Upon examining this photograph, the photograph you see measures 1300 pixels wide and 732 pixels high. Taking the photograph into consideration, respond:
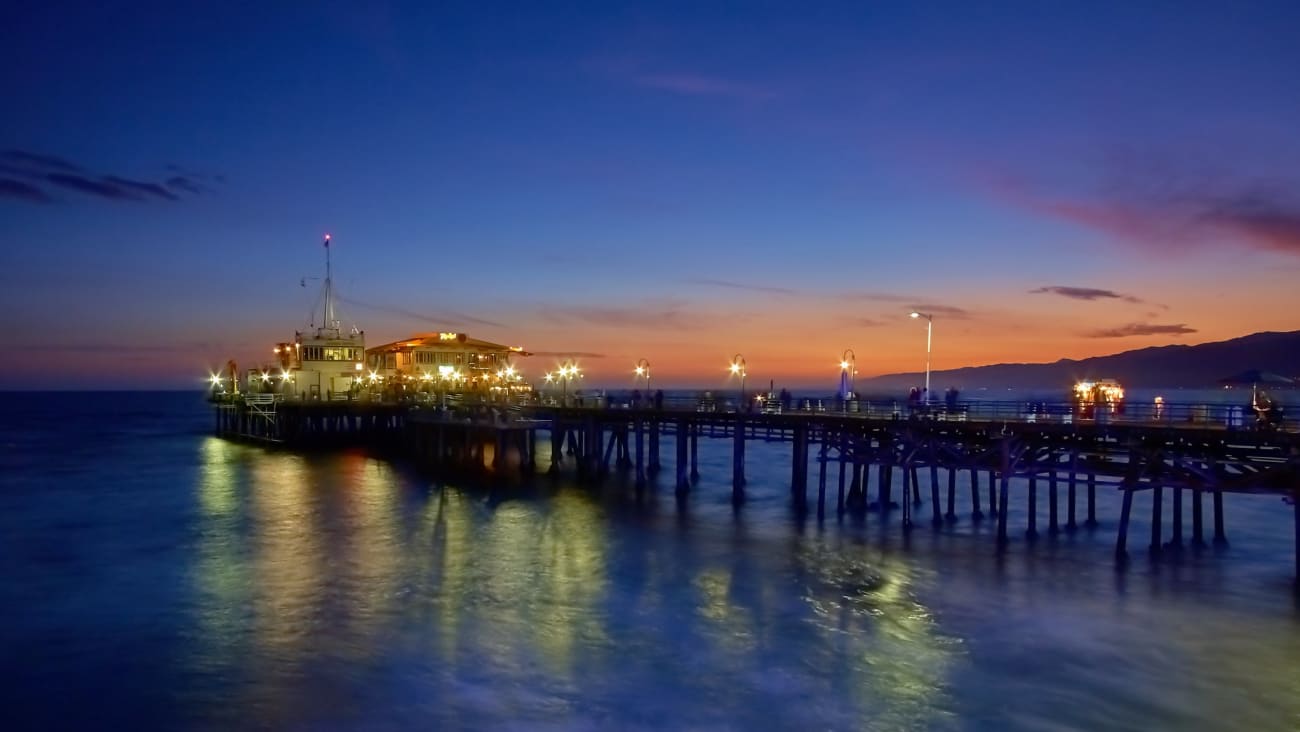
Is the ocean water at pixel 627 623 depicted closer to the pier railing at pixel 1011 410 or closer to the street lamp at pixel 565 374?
the pier railing at pixel 1011 410

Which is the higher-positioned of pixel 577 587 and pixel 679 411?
pixel 679 411

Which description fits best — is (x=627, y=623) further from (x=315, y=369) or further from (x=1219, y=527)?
(x=315, y=369)

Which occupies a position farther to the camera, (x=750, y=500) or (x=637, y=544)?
(x=750, y=500)

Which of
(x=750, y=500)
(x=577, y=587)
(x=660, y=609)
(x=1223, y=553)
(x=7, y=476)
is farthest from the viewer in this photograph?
(x=7, y=476)

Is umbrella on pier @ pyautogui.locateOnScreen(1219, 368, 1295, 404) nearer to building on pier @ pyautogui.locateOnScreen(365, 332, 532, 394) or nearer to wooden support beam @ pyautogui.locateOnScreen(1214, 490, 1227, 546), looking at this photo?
wooden support beam @ pyautogui.locateOnScreen(1214, 490, 1227, 546)

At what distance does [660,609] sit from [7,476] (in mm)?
51591

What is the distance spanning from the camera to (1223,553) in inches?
1159

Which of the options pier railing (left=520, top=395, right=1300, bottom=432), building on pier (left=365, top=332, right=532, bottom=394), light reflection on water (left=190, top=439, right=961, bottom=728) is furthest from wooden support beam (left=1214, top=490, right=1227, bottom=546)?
building on pier (left=365, top=332, right=532, bottom=394)

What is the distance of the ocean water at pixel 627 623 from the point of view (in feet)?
55.3

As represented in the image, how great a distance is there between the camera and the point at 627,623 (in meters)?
22.0

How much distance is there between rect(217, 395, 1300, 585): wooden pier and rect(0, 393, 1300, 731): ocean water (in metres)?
1.82

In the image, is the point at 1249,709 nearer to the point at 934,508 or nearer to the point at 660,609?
the point at 660,609

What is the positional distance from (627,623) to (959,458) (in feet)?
51.3

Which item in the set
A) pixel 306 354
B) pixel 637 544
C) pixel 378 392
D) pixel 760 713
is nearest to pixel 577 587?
pixel 637 544
